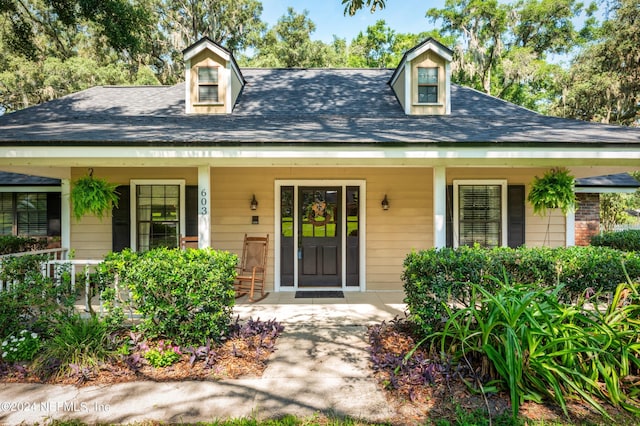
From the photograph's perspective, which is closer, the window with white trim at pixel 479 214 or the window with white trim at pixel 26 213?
the window with white trim at pixel 479 214

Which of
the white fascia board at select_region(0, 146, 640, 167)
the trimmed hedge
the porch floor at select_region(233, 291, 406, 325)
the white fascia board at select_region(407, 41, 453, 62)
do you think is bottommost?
the porch floor at select_region(233, 291, 406, 325)

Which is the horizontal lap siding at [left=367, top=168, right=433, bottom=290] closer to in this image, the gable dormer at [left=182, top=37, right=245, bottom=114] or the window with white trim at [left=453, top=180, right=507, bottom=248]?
the window with white trim at [left=453, top=180, right=507, bottom=248]

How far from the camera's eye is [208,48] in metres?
7.06

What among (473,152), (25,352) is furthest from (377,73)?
(25,352)

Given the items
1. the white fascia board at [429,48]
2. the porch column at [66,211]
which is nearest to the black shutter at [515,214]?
the white fascia board at [429,48]

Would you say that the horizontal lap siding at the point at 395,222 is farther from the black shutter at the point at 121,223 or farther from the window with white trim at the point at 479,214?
the black shutter at the point at 121,223

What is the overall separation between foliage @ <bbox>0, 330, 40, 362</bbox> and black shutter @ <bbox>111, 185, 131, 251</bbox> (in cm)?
310

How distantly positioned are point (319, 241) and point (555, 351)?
14.6ft

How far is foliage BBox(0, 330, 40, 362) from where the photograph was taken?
3.48m

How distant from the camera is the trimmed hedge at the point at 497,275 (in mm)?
3637

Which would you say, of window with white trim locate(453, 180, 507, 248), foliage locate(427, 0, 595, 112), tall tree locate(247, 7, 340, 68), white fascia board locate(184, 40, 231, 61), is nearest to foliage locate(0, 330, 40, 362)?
white fascia board locate(184, 40, 231, 61)

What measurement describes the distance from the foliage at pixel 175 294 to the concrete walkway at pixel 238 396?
591 mm

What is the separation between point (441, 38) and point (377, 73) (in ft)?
42.4

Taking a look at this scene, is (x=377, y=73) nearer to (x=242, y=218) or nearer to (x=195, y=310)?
(x=242, y=218)
